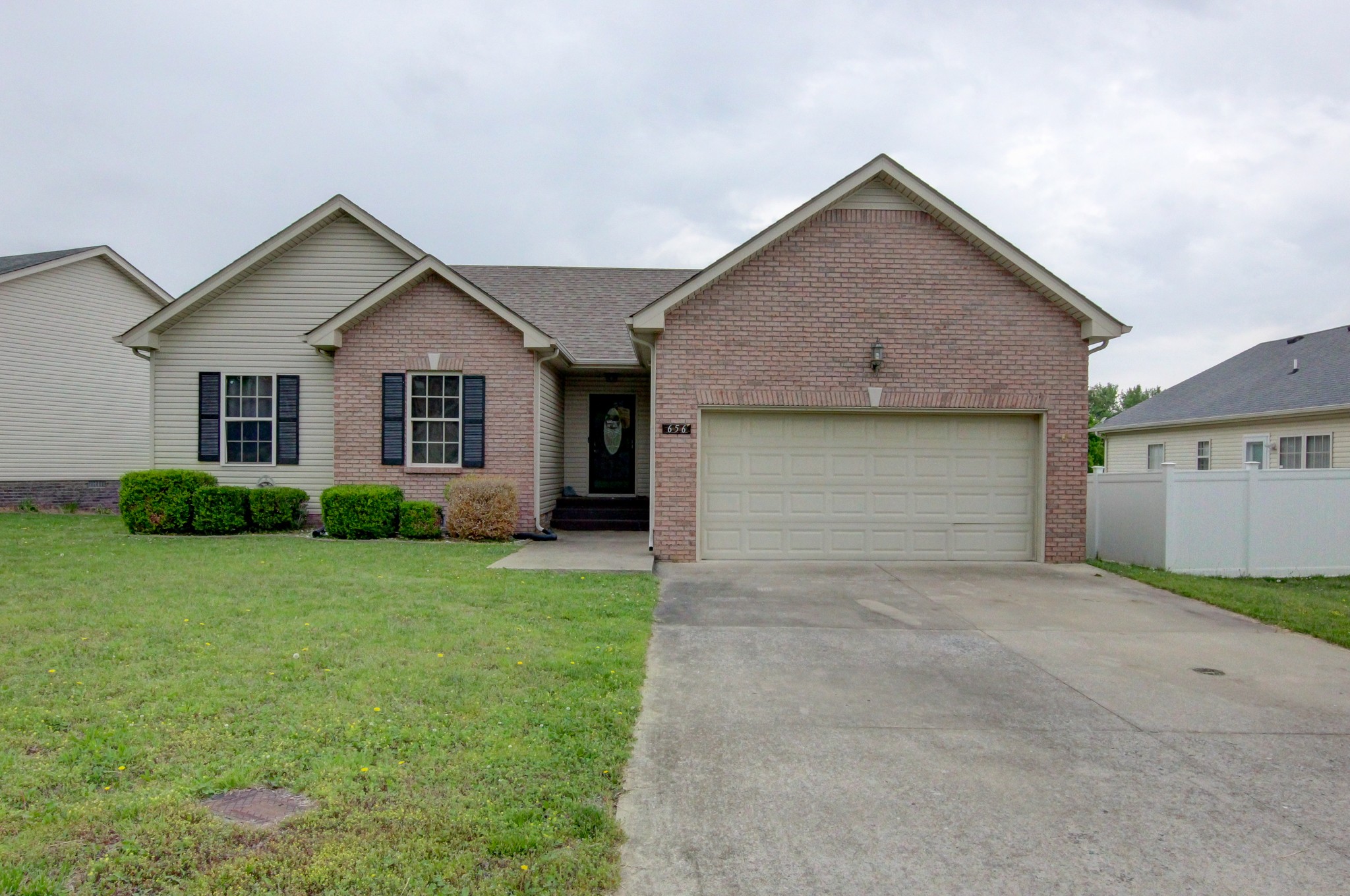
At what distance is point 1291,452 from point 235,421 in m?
24.5

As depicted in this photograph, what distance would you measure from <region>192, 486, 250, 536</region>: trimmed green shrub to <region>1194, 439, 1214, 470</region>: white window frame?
2432cm

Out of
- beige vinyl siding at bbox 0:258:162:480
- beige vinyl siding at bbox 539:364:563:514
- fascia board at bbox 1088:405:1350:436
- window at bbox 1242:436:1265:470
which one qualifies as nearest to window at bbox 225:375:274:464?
beige vinyl siding at bbox 539:364:563:514

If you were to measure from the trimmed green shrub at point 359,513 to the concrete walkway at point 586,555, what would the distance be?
2.43 meters

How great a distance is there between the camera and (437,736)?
3.80 meters

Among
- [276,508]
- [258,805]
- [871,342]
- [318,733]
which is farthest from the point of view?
[276,508]

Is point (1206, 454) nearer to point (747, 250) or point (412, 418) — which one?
point (747, 250)

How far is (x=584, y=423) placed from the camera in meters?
15.7

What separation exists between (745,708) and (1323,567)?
10.8m

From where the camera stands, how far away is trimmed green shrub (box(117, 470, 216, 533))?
12.5 metres

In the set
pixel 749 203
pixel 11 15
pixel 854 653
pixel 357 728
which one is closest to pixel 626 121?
pixel 749 203

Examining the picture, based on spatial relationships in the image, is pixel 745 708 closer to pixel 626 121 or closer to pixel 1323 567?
pixel 1323 567

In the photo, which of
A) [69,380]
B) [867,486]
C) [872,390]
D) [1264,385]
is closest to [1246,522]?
[867,486]

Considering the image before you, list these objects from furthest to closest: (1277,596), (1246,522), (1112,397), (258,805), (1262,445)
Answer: (1112,397), (1262,445), (1246,522), (1277,596), (258,805)

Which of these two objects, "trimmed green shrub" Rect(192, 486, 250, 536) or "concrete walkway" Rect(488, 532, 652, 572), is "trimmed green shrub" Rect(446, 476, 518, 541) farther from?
"trimmed green shrub" Rect(192, 486, 250, 536)
